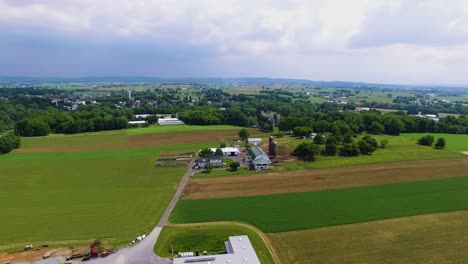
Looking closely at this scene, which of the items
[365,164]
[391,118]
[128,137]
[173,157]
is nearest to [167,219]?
[173,157]

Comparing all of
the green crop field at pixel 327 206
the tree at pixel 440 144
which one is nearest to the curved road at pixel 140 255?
the green crop field at pixel 327 206

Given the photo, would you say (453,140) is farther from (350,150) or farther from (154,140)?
(154,140)

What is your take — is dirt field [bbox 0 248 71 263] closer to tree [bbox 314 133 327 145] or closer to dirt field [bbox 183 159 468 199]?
dirt field [bbox 183 159 468 199]

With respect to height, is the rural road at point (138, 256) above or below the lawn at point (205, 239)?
below

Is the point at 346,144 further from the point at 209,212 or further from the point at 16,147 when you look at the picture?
the point at 16,147

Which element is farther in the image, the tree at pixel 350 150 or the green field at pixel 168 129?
the green field at pixel 168 129

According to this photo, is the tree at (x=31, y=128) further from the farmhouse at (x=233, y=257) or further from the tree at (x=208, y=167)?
the farmhouse at (x=233, y=257)

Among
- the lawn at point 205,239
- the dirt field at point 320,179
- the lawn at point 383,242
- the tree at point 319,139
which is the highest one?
the tree at point 319,139
